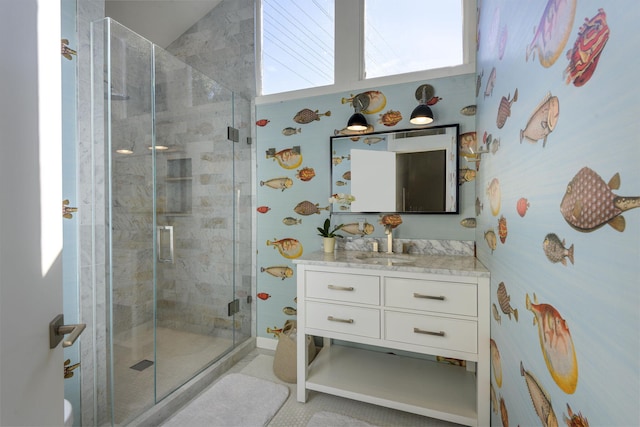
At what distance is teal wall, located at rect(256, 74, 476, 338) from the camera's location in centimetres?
212

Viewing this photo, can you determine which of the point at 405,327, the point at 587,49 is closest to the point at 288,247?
the point at 405,327

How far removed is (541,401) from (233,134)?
2518 mm

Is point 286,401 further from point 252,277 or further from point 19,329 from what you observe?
point 19,329

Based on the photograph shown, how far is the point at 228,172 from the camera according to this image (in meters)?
2.56

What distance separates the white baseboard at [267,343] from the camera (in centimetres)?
267

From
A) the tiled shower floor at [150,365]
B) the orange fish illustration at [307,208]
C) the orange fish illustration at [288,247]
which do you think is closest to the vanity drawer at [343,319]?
the orange fish illustration at [288,247]

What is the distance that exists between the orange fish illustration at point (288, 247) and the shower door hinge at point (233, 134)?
3.06 feet

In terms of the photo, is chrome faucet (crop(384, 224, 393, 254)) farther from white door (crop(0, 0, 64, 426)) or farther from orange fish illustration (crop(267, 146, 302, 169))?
white door (crop(0, 0, 64, 426))

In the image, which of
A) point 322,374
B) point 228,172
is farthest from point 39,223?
point 228,172

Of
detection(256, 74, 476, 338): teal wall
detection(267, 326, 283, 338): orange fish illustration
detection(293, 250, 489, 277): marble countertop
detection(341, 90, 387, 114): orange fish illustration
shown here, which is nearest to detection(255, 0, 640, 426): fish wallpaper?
detection(293, 250, 489, 277): marble countertop

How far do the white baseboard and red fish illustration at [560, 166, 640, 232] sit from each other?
8.16 feet

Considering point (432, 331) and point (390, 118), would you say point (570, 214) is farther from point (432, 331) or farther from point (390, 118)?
point (390, 118)

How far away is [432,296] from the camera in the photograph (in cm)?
161

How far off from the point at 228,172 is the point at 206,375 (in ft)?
5.09
